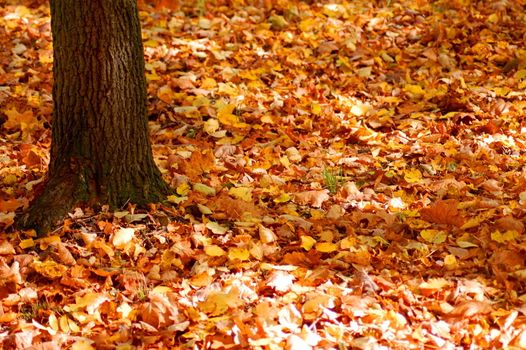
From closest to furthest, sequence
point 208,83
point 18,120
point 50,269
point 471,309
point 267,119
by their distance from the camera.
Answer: point 471,309, point 50,269, point 18,120, point 267,119, point 208,83

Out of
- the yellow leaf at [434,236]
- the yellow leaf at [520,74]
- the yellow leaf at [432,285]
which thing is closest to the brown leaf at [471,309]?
the yellow leaf at [432,285]

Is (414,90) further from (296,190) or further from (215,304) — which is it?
(215,304)

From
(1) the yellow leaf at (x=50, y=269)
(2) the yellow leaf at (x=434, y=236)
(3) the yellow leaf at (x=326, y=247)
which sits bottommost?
(1) the yellow leaf at (x=50, y=269)

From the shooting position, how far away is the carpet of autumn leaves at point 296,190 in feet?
10.3

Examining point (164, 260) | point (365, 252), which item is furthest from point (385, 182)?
point (164, 260)

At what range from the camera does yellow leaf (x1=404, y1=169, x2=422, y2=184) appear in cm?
443

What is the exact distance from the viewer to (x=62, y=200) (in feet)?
12.6

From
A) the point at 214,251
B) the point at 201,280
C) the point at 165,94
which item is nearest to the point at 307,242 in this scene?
the point at 214,251

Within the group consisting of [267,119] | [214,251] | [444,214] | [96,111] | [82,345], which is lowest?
[82,345]

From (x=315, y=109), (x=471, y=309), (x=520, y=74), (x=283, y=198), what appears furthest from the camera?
(x=520, y=74)

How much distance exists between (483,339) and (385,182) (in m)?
1.65

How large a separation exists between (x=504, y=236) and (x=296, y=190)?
130 centimetres

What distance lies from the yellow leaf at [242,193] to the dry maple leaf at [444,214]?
104cm

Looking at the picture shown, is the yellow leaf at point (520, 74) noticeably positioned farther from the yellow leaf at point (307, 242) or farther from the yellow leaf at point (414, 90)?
the yellow leaf at point (307, 242)
